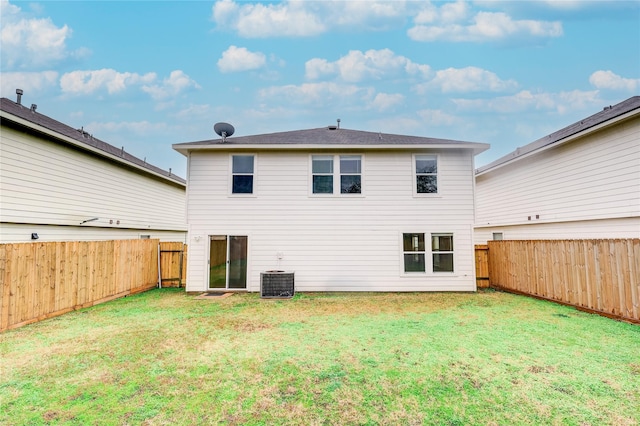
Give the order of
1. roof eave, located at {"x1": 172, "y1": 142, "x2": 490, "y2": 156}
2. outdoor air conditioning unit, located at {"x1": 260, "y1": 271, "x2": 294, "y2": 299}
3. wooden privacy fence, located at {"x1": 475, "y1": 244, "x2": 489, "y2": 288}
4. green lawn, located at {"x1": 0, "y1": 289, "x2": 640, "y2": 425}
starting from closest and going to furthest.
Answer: green lawn, located at {"x1": 0, "y1": 289, "x2": 640, "y2": 425}, outdoor air conditioning unit, located at {"x1": 260, "y1": 271, "x2": 294, "y2": 299}, roof eave, located at {"x1": 172, "y1": 142, "x2": 490, "y2": 156}, wooden privacy fence, located at {"x1": 475, "y1": 244, "x2": 489, "y2": 288}

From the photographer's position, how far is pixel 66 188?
30.1 ft

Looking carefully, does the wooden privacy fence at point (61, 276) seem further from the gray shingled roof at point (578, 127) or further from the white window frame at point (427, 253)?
the gray shingled roof at point (578, 127)

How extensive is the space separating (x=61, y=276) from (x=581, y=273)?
40.5 ft

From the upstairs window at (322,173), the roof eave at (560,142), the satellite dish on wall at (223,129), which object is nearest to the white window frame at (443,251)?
the upstairs window at (322,173)

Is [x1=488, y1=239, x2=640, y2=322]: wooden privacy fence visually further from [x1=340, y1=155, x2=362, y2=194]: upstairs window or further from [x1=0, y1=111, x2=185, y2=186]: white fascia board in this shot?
[x1=0, y1=111, x2=185, y2=186]: white fascia board

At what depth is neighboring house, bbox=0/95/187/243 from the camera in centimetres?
755

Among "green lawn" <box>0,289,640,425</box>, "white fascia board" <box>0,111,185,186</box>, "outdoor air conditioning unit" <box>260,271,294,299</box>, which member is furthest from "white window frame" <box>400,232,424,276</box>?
"white fascia board" <box>0,111,185,186</box>

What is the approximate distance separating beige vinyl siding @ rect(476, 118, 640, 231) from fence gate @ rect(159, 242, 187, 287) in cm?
1384

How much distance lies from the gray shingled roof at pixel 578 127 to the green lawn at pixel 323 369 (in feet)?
20.3

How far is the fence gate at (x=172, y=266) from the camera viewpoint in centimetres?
1057

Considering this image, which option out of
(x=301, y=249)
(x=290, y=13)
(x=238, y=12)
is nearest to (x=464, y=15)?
(x=290, y=13)

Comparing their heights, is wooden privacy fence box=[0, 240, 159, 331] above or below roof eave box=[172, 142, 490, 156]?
below

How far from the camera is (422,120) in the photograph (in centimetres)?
2836

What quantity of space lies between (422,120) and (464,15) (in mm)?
11642
